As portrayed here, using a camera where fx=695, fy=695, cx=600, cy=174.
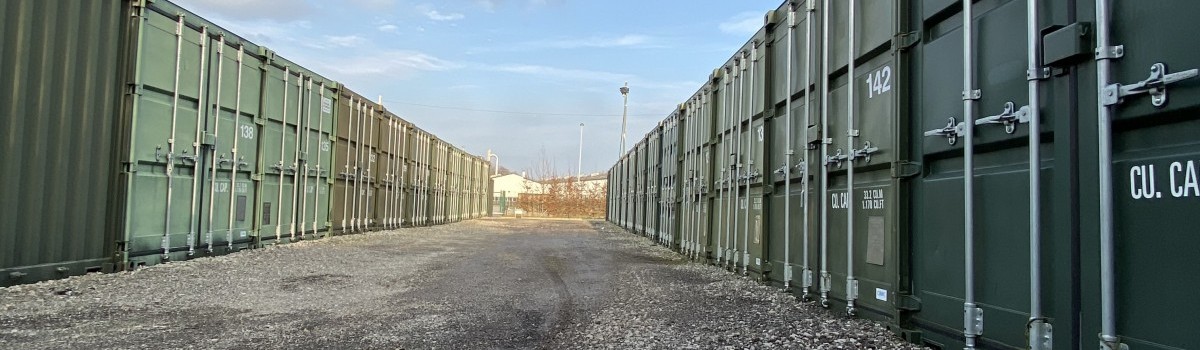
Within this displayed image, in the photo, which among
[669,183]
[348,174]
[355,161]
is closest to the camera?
[669,183]

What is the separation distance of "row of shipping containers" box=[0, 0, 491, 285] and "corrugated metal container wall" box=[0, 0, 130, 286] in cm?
1

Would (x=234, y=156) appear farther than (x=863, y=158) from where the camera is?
Yes

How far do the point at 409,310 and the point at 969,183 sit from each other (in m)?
4.59

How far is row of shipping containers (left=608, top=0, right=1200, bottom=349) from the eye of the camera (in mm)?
2701

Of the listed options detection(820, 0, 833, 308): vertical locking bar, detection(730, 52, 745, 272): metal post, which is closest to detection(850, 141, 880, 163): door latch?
detection(820, 0, 833, 308): vertical locking bar

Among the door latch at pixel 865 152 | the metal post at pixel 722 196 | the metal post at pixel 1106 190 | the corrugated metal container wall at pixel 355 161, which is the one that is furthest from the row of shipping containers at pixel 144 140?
the metal post at pixel 1106 190

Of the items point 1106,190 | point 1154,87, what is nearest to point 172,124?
point 1106,190

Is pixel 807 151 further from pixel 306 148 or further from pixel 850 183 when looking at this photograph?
pixel 306 148

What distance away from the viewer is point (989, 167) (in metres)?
3.70

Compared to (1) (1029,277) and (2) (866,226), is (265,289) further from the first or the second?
(1) (1029,277)

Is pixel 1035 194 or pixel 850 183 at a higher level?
pixel 850 183

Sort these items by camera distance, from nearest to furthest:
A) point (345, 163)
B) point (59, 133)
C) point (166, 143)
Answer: point (59, 133) → point (166, 143) → point (345, 163)

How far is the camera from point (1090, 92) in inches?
116

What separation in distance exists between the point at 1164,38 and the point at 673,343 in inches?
128
